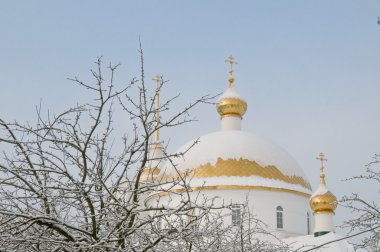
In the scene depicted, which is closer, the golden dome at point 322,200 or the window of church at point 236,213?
the window of church at point 236,213

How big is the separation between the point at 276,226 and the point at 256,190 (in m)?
1.70

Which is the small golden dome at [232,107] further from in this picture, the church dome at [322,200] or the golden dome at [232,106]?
the church dome at [322,200]

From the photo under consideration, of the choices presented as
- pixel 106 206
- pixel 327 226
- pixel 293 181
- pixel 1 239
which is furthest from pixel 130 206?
pixel 293 181

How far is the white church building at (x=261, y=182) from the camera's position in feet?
96.2

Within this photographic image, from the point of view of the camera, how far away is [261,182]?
3005 cm

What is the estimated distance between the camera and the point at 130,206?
6.25 meters

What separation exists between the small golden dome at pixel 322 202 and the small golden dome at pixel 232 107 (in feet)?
20.3

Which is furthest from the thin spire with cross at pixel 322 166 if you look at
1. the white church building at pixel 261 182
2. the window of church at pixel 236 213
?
the window of church at pixel 236 213

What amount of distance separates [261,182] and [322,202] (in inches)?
97.9

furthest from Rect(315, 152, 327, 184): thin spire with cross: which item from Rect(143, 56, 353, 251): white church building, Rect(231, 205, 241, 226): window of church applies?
Rect(231, 205, 241, 226): window of church

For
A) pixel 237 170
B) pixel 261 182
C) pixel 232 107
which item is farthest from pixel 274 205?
pixel 232 107

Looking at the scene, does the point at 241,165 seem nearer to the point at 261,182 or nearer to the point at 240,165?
the point at 240,165

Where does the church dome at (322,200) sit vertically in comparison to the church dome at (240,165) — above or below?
below

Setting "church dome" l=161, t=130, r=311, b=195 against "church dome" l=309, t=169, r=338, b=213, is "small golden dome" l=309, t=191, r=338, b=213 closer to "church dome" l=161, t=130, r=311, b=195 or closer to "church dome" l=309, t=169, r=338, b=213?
"church dome" l=309, t=169, r=338, b=213
